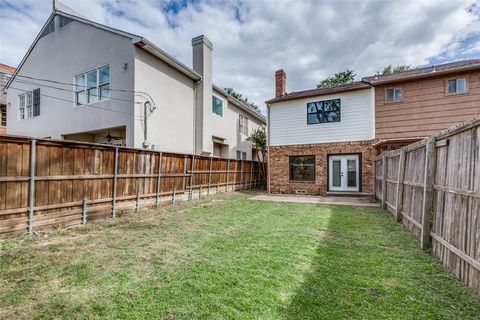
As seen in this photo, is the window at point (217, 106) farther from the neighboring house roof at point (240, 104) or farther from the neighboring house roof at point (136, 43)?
the neighboring house roof at point (136, 43)

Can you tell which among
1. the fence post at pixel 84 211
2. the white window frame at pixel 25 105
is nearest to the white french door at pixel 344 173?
the fence post at pixel 84 211

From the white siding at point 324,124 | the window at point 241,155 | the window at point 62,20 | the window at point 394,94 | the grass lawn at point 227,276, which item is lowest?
the grass lawn at point 227,276

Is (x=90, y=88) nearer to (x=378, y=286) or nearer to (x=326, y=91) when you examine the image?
(x=326, y=91)

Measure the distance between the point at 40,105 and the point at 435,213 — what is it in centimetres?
1770

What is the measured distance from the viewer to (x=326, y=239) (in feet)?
15.1

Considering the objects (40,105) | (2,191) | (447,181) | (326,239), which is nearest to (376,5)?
(447,181)

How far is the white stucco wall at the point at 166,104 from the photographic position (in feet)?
33.9

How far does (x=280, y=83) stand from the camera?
47.4 feet

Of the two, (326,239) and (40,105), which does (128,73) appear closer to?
(40,105)

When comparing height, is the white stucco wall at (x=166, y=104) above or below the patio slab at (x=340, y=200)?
above

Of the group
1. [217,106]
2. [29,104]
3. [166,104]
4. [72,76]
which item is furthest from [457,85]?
[29,104]

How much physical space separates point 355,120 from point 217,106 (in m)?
8.43

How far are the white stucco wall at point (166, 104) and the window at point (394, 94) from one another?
33.4 ft

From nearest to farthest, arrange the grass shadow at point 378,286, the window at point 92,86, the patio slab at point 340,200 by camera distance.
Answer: the grass shadow at point 378,286 < the patio slab at point 340,200 < the window at point 92,86
